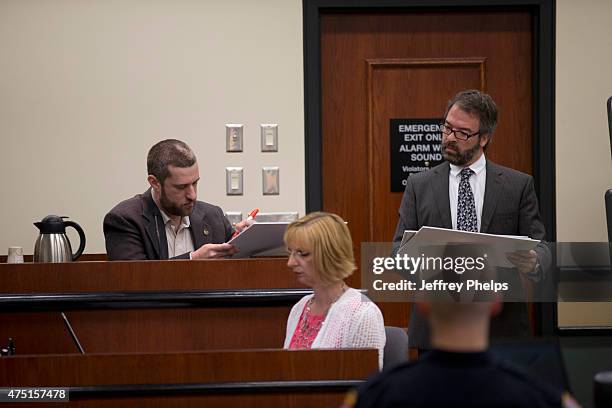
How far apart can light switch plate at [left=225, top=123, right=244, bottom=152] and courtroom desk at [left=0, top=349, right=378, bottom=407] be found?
8.01ft

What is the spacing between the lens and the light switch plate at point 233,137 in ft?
16.5

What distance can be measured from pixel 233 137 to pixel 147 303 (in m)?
2.22

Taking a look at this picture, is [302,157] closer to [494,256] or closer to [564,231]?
[564,231]

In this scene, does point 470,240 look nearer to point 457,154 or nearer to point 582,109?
point 457,154

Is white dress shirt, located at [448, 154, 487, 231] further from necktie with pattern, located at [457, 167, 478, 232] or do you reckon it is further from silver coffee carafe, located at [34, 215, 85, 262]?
silver coffee carafe, located at [34, 215, 85, 262]

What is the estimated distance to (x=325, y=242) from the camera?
265 centimetres

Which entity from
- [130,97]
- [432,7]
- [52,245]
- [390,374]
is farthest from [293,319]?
[432,7]

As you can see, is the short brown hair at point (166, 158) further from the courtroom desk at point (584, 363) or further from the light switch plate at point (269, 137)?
the courtroom desk at point (584, 363)

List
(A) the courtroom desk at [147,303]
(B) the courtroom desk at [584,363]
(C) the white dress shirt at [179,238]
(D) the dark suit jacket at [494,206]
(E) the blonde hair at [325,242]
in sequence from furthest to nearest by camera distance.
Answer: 1. (C) the white dress shirt at [179,238]
2. (D) the dark suit jacket at [494,206]
3. (A) the courtroom desk at [147,303]
4. (E) the blonde hair at [325,242]
5. (B) the courtroom desk at [584,363]

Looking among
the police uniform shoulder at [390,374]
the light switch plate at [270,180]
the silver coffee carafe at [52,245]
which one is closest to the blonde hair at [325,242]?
the silver coffee carafe at [52,245]

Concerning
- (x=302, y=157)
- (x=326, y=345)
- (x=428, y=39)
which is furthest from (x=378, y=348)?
(x=428, y=39)

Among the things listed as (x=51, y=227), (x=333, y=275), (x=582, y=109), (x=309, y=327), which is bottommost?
(x=309, y=327)

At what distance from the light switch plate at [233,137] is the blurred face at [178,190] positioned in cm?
157

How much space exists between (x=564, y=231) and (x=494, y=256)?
114 inches
